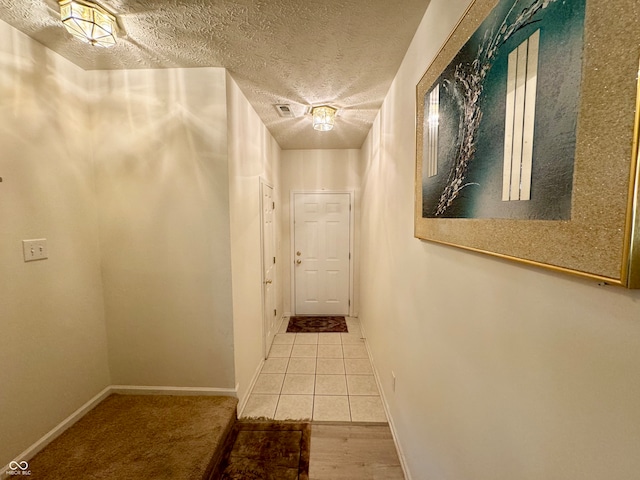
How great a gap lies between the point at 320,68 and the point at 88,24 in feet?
4.11

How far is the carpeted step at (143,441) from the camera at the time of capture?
4.52 ft

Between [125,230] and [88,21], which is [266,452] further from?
[88,21]

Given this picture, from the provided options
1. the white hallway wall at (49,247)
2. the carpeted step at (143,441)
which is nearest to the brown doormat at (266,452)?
the carpeted step at (143,441)

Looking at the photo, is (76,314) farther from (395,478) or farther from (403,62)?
(403,62)

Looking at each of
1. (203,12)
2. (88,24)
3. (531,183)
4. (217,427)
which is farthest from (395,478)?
(88,24)

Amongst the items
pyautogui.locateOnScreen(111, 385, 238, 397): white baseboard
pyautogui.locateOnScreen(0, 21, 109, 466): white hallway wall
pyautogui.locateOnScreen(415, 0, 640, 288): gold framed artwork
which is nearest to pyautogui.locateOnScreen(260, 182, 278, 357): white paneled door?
pyautogui.locateOnScreen(111, 385, 238, 397): white baseboard

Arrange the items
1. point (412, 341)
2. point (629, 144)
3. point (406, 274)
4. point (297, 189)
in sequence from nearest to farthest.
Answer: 1. point (629, 144)
2. point (412, 341)
3. point (406, 274)
4. point (297, 189)

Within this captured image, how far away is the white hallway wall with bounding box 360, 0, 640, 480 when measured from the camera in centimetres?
45

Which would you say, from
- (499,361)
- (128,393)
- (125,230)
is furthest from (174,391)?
(499,361)

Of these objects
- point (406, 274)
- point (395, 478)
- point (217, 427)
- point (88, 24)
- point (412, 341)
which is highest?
point (88, 24)

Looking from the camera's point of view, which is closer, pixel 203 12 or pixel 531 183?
pixel 531 183

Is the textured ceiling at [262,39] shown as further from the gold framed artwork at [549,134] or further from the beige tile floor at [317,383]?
→ the beige tile floor at [317,383]

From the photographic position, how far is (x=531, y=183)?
0.58 meters

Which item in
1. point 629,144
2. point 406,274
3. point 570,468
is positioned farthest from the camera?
point 406,274
